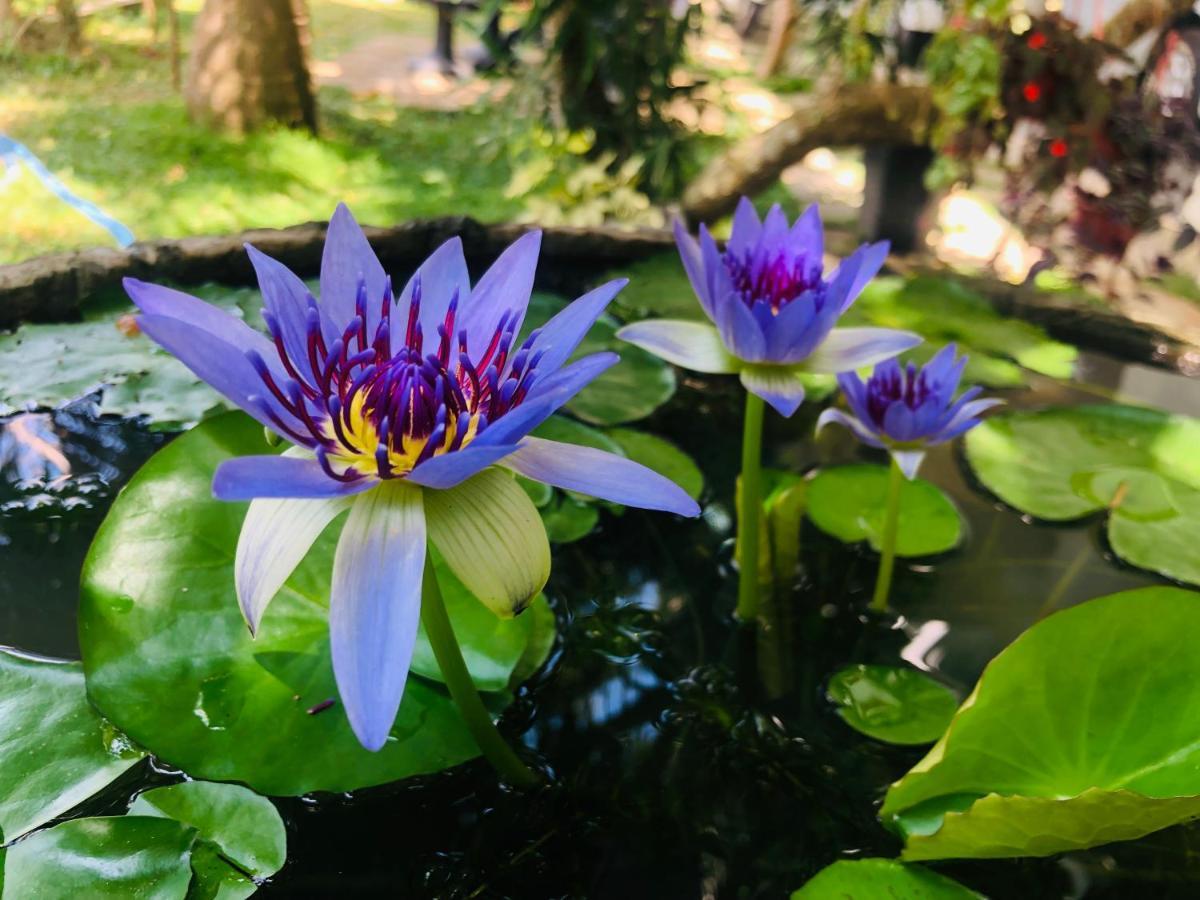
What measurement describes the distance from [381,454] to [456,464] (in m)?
0.04

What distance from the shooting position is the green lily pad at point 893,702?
0.72 metres

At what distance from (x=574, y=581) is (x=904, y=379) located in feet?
1.26

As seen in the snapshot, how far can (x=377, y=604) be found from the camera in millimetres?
445

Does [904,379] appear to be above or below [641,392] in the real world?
above

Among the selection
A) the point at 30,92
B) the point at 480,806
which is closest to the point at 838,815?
the point at 480,806

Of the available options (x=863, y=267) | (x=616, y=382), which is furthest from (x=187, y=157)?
(x=863, y=267)

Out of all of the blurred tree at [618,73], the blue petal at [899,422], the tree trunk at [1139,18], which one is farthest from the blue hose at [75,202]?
the tree trunk at [1139,18]

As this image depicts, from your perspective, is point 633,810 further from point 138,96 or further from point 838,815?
point 138,96

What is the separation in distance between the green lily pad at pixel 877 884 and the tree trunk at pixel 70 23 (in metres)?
2.05

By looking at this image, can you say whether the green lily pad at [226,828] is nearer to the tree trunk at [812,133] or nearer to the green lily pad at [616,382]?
the green lily pad at [616,382]

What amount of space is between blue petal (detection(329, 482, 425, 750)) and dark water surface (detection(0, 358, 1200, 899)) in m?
0.22

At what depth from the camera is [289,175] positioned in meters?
2.35

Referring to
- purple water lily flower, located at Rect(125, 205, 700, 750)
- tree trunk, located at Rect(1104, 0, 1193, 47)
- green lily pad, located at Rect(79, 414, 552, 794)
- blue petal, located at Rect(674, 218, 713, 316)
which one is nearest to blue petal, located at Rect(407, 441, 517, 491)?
purple water lily flower, located at Rect(125, 205, 700, 750)

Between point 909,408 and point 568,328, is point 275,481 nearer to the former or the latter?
point 568,328
